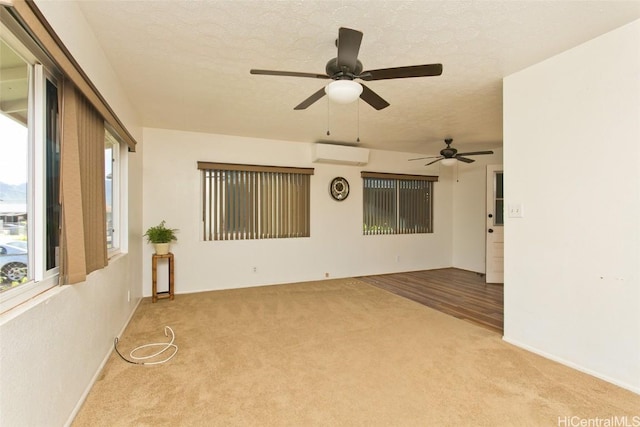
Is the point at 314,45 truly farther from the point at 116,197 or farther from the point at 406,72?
the point at 116,197

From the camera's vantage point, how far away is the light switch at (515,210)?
2719 mm

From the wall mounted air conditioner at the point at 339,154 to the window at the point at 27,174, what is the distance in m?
3.71

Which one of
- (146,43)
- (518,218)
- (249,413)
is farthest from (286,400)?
(146,43)

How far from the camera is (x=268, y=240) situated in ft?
16.5

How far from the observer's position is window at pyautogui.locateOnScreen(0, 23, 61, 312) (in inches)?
52.9

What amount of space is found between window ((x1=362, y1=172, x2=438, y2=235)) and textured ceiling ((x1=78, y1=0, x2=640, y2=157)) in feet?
7.38

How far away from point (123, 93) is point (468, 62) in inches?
128

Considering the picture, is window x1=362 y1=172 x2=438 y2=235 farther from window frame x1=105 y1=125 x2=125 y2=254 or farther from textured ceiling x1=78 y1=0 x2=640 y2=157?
window frame x1=105 y1=125 x2=125 y2=254

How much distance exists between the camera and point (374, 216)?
19.4ft

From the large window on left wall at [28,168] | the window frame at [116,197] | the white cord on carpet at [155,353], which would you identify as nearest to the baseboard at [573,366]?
the white cord on carpet at [155,353]

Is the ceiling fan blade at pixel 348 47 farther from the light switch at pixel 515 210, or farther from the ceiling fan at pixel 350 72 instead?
the light switch at pixel 515 210

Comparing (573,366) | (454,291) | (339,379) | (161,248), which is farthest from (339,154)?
(573,366)

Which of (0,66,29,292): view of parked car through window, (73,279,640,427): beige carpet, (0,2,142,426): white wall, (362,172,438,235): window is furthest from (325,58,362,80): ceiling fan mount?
(362,172,438,235): window

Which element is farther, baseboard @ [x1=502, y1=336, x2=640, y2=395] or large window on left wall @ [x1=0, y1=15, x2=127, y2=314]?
baseboard @ [x1=502, y1=336, x2=640, y2=395]
